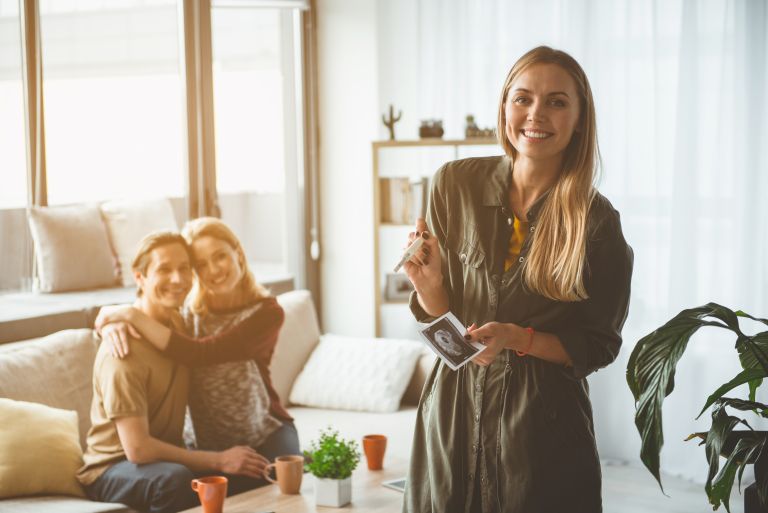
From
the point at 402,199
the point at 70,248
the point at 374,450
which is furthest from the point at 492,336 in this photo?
the point at 402,199

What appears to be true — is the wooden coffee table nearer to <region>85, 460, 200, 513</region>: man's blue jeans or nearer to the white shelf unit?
<region>85, 460, 200, 513</region>: man's blue jeans

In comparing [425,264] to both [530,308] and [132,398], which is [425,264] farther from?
[132,398]

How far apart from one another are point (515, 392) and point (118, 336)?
4.75ft

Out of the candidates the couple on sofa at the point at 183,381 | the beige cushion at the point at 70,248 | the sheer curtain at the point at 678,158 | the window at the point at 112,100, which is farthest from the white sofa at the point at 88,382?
the sheer curtain at the point at 678,158

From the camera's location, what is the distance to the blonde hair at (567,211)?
1686mm

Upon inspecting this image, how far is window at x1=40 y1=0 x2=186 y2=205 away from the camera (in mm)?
3768

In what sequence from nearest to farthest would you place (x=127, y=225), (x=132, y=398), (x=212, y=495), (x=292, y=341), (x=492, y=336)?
(x=492, y=336)
(x=212, y=495)
(x=132, y=398)
(x=127, y=225)
(x=292, y=341)

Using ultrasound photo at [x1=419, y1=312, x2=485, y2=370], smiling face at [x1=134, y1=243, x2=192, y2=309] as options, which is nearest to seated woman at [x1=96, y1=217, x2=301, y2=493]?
smiling face at [x1=134, y1=243, x2=192, y2=309]

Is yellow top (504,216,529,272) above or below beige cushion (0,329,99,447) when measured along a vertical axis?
above

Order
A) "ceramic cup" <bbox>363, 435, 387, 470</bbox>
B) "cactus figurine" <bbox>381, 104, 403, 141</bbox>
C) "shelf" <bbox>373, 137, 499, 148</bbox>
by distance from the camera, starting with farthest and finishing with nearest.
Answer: "cactus figurine" <bbox>381, 104, 403, 141</bbox> < "shelf" <bbox>373, 137, 499, 148</bbox> < "ceramic cup" <bbox>363, 435, 387, 470</bbox>

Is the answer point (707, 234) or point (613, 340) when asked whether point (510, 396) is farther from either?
point (707, 234)

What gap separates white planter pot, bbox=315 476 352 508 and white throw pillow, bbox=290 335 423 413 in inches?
56.8

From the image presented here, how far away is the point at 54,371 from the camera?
3.07 meters

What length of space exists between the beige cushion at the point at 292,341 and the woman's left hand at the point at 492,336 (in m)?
2.40
